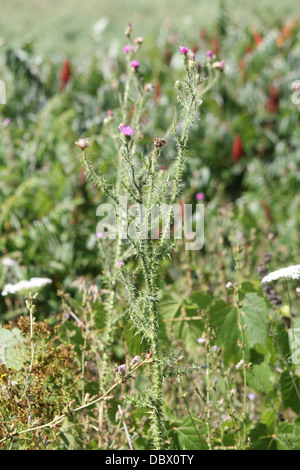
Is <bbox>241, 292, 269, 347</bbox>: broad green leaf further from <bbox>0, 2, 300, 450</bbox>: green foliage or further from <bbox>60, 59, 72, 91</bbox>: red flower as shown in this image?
<bbox>60, 59, 72, 91</bbox>: red flower

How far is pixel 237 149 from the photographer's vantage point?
385 centimetres

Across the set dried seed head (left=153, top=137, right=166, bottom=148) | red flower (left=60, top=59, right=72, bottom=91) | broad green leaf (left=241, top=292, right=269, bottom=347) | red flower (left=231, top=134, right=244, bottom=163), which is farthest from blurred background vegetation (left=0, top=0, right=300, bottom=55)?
dried seed head (left=153, top=137, right=166, bottom=148)

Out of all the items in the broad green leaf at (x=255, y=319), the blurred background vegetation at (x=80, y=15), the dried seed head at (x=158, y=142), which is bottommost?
the broad green leaf at (x=255, y=319)

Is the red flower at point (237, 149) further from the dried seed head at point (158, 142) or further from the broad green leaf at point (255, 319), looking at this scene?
the dried seed head at point (158, 142)

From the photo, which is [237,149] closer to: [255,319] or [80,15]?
[255,319]

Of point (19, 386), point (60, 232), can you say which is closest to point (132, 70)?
point (19, 386)

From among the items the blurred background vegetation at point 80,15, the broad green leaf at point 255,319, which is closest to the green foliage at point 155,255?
the broad green leaf at point 255,319

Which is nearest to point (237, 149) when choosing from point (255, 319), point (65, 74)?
point (65, 74)

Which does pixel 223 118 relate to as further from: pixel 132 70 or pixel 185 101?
pixel 185 101

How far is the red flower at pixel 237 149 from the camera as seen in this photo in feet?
12.6

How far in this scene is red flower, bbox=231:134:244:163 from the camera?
3.83m

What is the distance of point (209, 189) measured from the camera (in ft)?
11.9

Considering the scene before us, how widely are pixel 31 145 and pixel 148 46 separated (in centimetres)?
247

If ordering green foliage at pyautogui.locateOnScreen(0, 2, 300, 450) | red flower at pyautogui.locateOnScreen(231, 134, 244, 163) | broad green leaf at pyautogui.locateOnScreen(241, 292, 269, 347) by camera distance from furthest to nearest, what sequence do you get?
1. red flower at pyautogui.locateOnScreen(231, 134, 244, 163)
2. broad green leaf at pyautogui.locateOnScreen(241, 292, 269, 347)
3. green foliage at pyautogui.locateOnScreen(0, 2, 300, 450)
